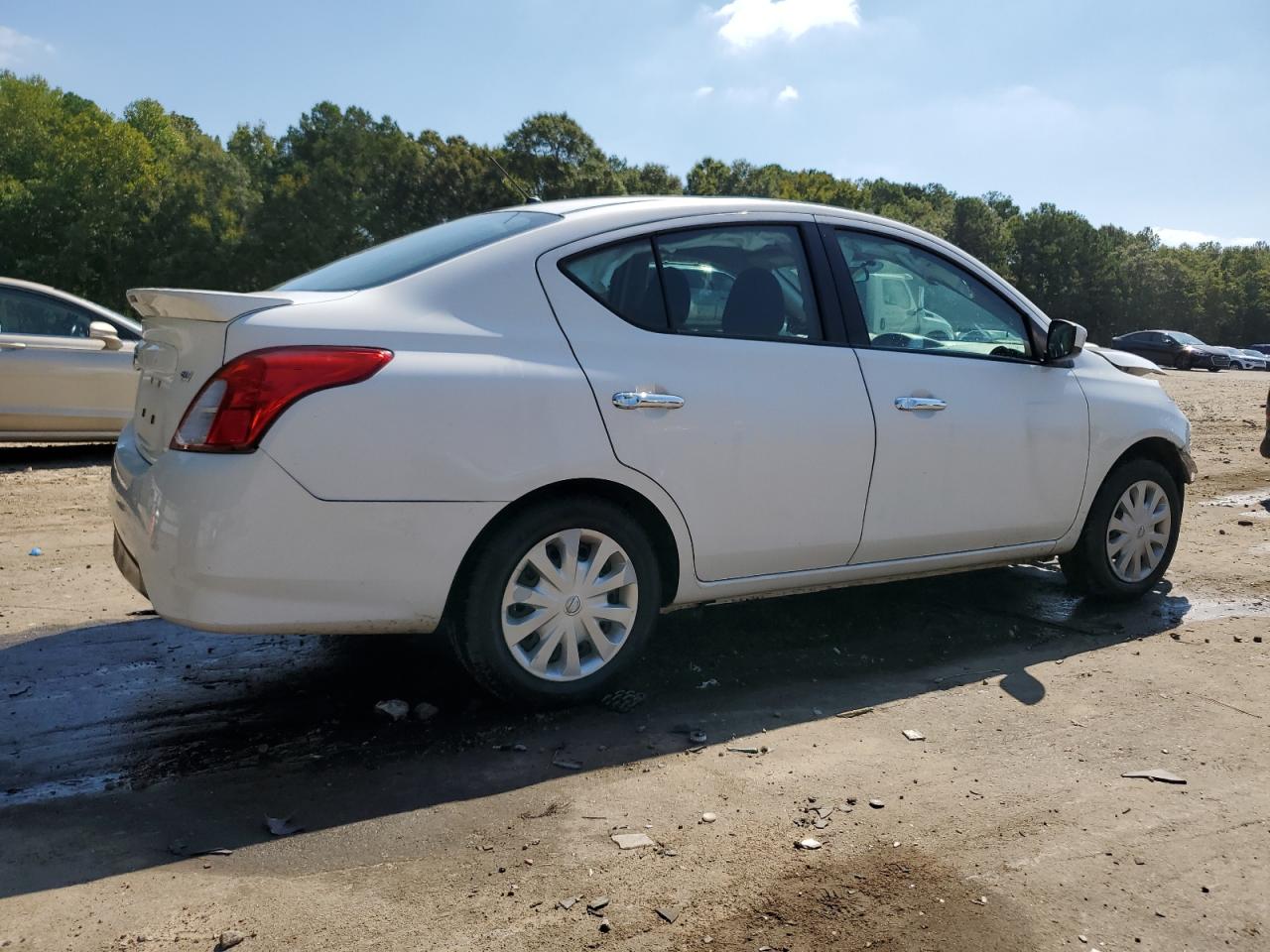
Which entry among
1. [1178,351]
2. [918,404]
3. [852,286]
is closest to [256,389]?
[852,286]

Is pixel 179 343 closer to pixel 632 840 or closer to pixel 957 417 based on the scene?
pixel 632 840

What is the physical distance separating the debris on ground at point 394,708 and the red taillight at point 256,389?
1147 mm

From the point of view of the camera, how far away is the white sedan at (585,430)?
349cm

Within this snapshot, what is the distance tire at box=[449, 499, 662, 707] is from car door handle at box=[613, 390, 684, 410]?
35cm

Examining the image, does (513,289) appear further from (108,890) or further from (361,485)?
(108,890)

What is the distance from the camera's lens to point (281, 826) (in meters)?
3.15

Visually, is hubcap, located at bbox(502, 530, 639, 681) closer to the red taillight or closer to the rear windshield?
the red taillight

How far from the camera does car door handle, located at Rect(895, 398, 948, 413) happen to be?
4625 millimetres

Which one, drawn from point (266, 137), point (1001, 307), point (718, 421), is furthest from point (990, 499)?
point (266, 137)

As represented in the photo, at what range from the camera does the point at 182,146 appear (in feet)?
280

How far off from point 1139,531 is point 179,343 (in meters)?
4.47

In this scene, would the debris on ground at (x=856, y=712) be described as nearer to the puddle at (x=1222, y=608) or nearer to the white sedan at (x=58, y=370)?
the puddle at (x=1222, y=608)

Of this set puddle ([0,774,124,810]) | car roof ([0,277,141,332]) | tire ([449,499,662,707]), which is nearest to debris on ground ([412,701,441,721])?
tire ([449,499,662,707])

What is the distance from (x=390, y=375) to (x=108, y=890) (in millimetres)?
1617
